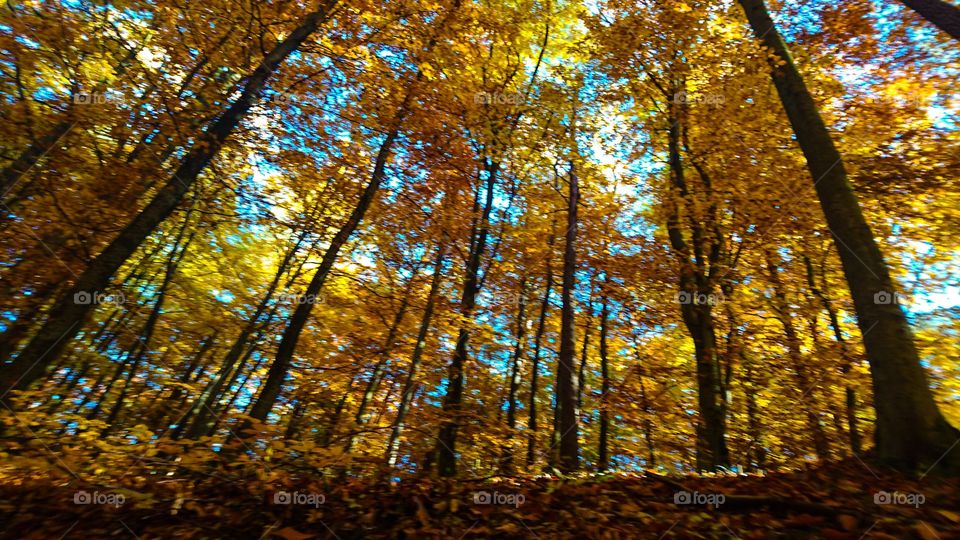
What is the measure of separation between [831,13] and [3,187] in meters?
19.9

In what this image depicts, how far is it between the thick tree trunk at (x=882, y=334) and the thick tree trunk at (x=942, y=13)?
1.59m

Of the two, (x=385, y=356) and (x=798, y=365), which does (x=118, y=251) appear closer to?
(x=385, y=356)

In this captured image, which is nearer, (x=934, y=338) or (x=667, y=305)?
(x=934, y=338)

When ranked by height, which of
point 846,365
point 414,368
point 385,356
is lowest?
point 414,368

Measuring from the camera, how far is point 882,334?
429 centimetres

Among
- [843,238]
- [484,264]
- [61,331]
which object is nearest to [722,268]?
[843,238]

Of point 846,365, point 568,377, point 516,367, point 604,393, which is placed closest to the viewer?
point 568,377

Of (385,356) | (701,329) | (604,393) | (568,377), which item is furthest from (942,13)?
(385,356)

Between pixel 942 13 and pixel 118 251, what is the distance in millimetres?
12227

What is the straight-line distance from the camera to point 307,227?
424 inches

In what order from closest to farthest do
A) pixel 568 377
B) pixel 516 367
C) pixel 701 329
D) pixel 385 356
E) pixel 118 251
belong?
1. pixel 118 251
2. pixel 568 377
3. pixel 701 329
4. pixel 385 356
5. pixel 516 367

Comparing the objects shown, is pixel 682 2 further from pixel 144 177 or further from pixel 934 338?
pixel 144 177

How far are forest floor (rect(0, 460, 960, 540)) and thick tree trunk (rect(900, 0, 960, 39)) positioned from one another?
5.55m

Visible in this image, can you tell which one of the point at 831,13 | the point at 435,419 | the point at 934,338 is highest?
the point at 831,13
